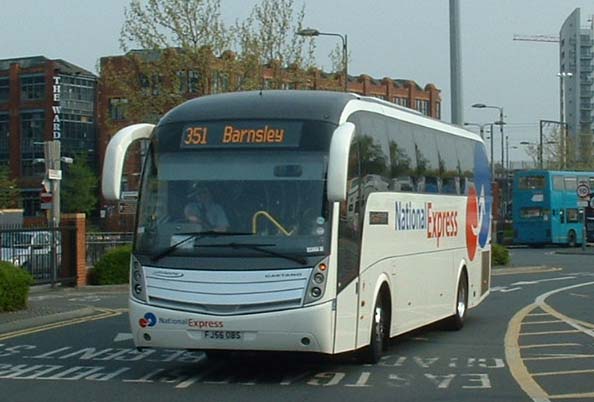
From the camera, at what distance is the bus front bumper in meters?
11.4

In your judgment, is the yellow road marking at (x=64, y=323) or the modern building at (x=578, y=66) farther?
the modern building at (x=578, y=66)

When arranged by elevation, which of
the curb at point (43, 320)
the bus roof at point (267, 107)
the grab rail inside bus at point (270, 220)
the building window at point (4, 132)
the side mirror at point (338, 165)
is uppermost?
Result: the building window at point (4, 132)

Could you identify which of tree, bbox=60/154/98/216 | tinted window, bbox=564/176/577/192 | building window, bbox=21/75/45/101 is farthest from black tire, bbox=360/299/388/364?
building window, bbox=21/75/45/101

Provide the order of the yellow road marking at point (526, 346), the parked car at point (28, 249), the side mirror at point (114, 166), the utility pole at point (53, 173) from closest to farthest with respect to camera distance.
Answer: the yellow road marking at point (526, 346) < the side mirror at point (114, 166) < the parked car at point (28, 249) < the utility pole at point (53, 173)

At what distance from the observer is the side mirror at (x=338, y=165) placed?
36.9 feet

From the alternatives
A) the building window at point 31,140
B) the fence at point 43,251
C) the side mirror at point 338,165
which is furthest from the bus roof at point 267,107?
the building window at point 31,140

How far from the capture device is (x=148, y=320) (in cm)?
1176

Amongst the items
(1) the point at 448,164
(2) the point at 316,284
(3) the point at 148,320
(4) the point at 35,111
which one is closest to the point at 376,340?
(2) the point at 316,284

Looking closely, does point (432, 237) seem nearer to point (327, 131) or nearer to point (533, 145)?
point (327, 131)

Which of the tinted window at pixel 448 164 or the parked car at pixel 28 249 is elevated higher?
the tinted window at pixel 448 164

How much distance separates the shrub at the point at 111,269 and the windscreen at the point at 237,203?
1809cm

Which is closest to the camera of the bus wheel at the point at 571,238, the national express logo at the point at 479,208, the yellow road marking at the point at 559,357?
the yellow road marking at the point at 559,357

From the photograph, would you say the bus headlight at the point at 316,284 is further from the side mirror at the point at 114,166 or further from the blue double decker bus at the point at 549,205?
the blue double decker bus at the point at 549,205

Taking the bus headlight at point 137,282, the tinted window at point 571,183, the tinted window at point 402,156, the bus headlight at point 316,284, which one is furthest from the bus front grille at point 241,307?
the tinted window at point 571,183
